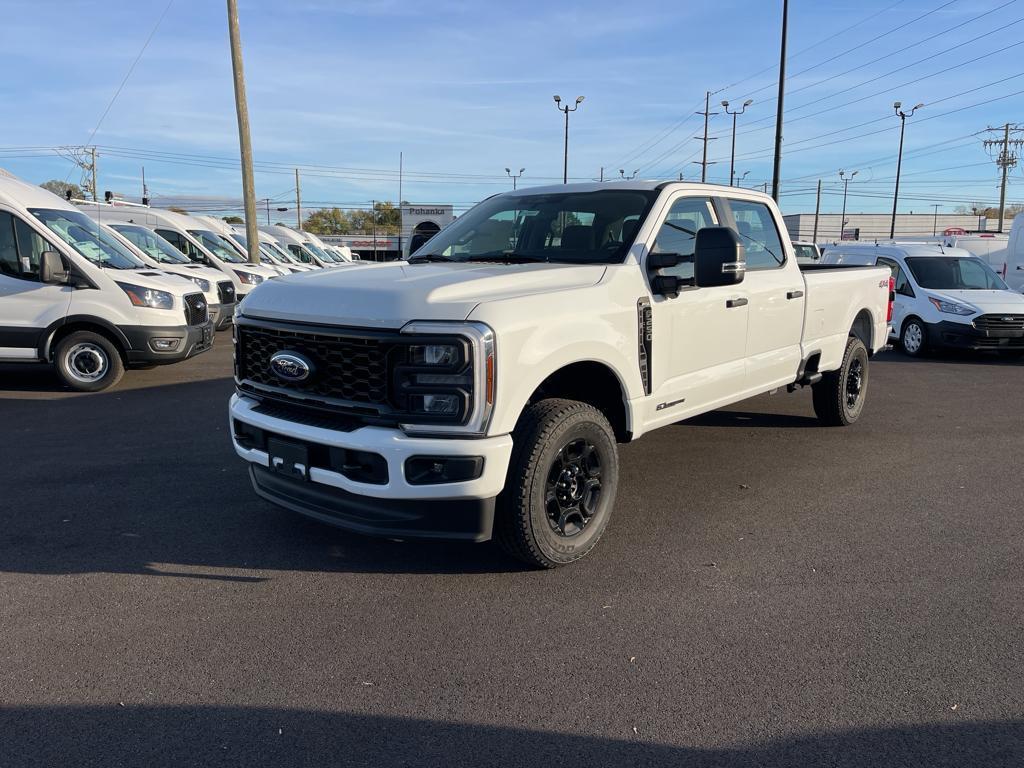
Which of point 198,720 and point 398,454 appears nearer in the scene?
point 198,720

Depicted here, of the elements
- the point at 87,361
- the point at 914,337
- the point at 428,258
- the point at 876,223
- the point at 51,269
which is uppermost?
the point at 876,223

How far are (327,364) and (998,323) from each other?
11385 millimetres

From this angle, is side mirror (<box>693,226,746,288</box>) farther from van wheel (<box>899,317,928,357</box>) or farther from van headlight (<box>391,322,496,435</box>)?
van wheel (<box>899,317,928,357</box>)

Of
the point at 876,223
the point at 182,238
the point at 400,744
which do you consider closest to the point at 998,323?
the point at 400,744

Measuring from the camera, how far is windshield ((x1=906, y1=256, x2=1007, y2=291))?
12.9 meters

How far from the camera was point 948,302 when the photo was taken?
1218 centimetres

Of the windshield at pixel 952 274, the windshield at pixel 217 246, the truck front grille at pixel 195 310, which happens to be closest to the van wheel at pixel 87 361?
the truck front grille at pixel 195 310

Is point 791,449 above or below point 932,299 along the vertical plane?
below

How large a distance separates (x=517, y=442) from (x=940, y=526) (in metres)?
2.77

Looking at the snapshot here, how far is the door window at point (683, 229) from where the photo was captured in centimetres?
479

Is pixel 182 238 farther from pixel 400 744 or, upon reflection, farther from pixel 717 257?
pixel 400 744

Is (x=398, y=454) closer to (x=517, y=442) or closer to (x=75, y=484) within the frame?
(x=517, y=442)

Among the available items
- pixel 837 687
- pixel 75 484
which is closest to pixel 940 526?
pixel 837 687

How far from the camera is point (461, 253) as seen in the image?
17.1 ft
